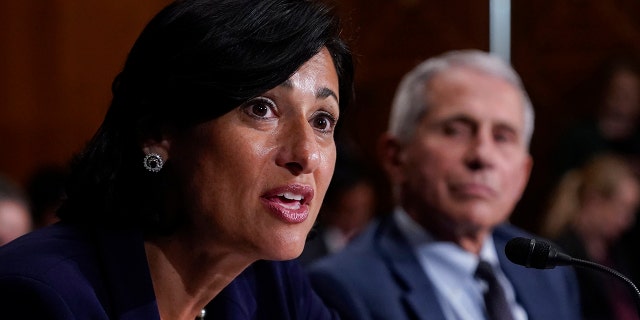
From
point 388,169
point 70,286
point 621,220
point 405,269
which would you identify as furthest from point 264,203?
point 621,220

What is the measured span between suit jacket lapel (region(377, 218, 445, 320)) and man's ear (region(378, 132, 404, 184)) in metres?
0.17

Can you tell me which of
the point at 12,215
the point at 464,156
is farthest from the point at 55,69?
the point at 464,156

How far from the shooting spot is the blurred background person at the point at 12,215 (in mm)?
3477

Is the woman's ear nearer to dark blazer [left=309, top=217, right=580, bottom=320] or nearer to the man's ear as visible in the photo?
dark blazer [left=309, top=217, right=580, bottom=320]

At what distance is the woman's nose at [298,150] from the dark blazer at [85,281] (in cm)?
28

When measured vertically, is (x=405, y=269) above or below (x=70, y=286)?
below

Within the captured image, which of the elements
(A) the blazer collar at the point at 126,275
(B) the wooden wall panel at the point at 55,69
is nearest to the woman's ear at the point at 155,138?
(A) the blazer collar at the point at 126,275

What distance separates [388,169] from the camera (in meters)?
2.70

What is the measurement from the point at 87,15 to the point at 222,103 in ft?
15.5

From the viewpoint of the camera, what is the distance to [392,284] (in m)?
2.40

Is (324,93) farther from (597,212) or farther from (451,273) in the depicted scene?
(597,212)

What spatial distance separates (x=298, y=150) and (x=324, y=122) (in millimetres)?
123

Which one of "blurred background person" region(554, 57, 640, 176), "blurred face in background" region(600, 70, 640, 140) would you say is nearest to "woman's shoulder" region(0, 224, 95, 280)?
"blurred background person" region(554, 57, 640, 176)

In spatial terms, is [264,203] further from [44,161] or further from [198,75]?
[44,161]
